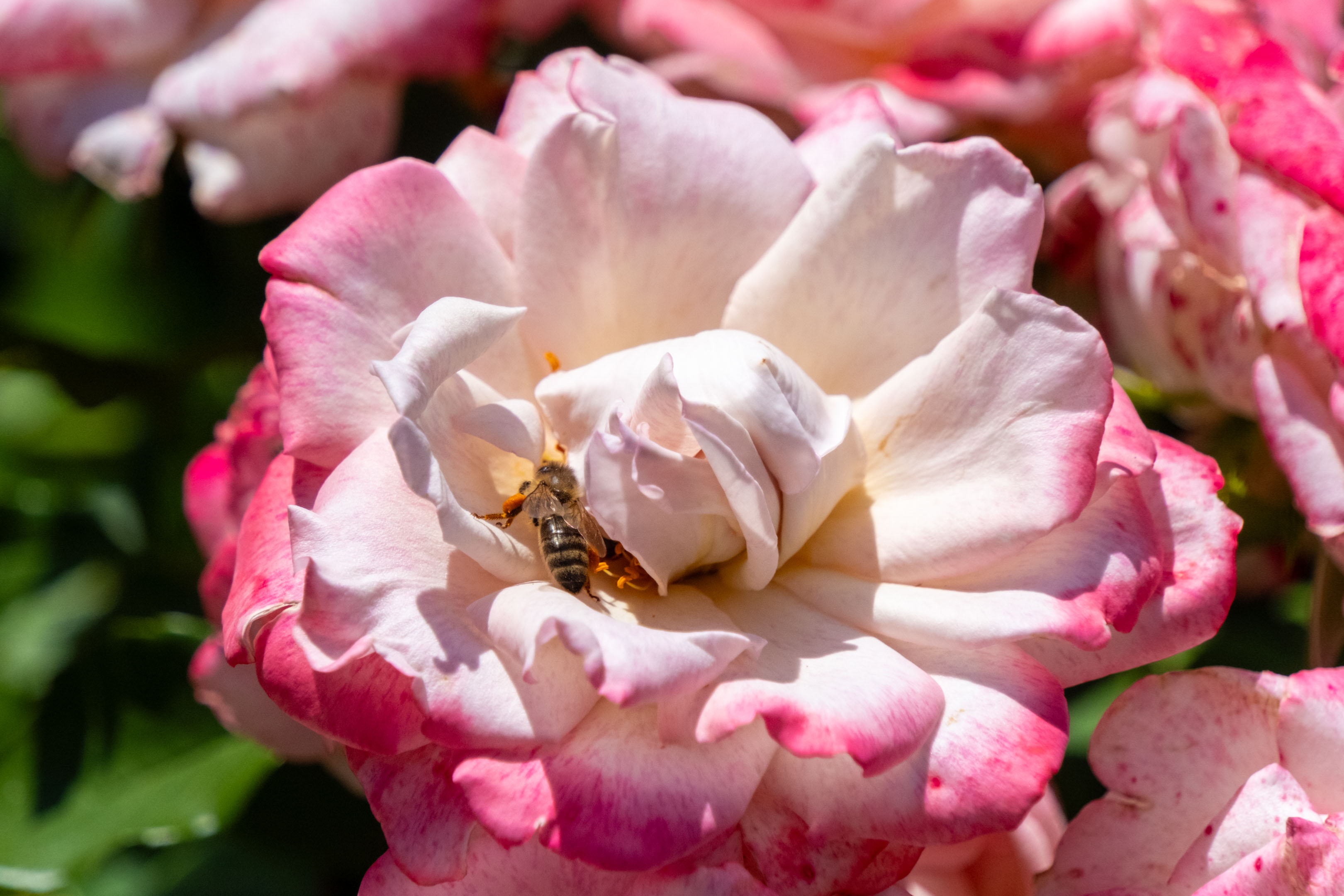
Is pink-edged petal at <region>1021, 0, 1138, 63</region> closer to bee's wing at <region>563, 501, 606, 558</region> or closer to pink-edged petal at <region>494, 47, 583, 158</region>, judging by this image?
pink-edged petal at <region>494, 47, 583, 158</region>

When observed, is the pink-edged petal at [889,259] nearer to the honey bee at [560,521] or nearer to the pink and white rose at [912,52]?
the honey bee at [560,521]

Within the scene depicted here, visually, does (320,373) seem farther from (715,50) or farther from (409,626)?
(715,50)

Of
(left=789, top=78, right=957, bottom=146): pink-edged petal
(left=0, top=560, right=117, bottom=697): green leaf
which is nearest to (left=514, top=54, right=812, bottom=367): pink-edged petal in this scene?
(left=789, top=78, right=957, bottom=146): pink-edged petal

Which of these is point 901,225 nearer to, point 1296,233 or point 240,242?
point 1296,233

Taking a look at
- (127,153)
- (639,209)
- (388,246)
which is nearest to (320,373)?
(388,246)

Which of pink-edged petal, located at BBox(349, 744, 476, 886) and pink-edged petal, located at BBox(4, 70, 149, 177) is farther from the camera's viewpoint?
pink-edged petal, located at BBox(4, 70, 149, 177)

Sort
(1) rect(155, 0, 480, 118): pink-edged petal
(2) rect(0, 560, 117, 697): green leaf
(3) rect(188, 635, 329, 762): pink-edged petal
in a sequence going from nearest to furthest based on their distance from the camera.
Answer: (3) rect(188, 635, 329, 762): pink-edged petal < (1) rect(155, 0, 480, 118): pink-edged petal < (2) rect(0, 560, 117, 697): green leaf
